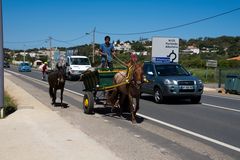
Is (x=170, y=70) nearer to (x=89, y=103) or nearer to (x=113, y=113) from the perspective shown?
(x=113, y=113)


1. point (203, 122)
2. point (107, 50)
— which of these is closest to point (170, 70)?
point (107, 50)

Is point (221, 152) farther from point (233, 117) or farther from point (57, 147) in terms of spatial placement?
point (233, 117)

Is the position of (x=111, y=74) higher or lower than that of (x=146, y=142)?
higher

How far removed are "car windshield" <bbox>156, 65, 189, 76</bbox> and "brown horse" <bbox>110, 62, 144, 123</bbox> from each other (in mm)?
5481

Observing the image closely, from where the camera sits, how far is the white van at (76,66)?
39000 mm

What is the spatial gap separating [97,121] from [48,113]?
1.73 meters

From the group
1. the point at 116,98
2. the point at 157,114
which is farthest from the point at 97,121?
the point at 157,114

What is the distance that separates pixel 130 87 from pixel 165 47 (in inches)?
1070

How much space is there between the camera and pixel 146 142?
912cm

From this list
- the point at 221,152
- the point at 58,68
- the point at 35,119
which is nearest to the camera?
the point at 221,152

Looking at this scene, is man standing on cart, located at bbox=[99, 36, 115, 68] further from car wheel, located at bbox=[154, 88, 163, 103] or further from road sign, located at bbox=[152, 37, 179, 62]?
road sign, located at bbox=[152, 37, 179, 62]

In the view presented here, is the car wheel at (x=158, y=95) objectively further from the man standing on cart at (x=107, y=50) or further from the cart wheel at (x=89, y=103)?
the cart wheel at (x=89, y=103)

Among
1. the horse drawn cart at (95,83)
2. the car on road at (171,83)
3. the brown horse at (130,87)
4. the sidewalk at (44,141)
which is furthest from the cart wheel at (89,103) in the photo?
the car on road at (171,83)

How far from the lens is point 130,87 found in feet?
38.9
